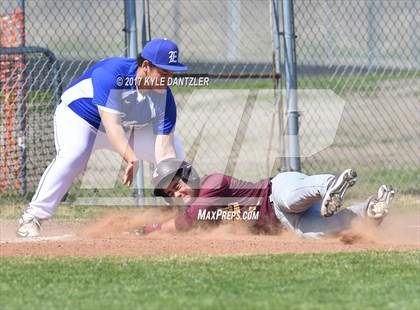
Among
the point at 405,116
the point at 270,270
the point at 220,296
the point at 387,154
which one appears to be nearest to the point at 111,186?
the point at 387,154

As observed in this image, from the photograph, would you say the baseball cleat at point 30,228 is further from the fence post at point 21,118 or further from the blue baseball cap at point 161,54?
the fence post at point 21,118

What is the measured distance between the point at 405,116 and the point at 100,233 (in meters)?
10.1

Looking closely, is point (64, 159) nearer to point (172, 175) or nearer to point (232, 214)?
point (172, 175)

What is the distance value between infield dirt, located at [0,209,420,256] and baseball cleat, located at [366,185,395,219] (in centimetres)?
19

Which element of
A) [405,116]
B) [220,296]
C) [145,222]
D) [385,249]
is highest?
[220,296]

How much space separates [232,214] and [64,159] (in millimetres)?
1510

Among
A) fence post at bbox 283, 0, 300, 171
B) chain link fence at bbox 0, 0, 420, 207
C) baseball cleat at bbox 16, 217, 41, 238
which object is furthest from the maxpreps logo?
chain link fence at bbox 0, 0, 420, 207

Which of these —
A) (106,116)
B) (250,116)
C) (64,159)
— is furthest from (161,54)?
(250,116)

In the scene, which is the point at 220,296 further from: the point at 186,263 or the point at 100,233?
the point at 100,233

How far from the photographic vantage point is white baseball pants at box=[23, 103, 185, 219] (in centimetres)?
856

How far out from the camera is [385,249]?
7695 millimetres

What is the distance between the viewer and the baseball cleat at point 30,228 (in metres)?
8.62

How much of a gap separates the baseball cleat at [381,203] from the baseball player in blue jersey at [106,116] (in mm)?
1921

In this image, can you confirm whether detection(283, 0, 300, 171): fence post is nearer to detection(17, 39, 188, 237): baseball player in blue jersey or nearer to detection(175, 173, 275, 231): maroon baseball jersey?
detection(17, 39, 188, 237): baseball player in blue jersey
